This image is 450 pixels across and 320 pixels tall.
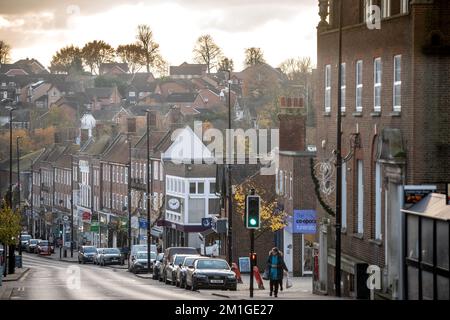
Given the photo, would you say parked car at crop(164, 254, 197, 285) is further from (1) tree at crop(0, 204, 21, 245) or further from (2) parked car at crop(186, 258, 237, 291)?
(1) tree at crop(0, 204, 21, 245)

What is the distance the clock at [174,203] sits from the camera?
89250 mm

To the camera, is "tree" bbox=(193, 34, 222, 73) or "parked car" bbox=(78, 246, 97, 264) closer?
"parked car" bbox=(78, 246, 97, 264)

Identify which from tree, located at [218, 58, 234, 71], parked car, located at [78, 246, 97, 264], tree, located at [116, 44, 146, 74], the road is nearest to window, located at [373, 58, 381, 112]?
the road

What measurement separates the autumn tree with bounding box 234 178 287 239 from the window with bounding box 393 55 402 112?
89.6 ft

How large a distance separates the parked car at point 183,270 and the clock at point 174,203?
42327 mm

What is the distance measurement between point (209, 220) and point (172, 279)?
2005 cm

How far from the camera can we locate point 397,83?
33750mm

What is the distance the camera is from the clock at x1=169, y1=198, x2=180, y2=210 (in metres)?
89.2

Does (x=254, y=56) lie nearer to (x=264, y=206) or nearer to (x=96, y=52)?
(x=96, y=52)

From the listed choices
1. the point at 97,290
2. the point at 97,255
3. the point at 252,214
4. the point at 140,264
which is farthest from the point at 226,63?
the point at 252,214

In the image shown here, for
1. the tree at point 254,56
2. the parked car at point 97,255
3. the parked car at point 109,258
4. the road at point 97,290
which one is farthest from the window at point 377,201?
the tree at point 254,56

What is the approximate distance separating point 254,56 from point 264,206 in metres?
99.1

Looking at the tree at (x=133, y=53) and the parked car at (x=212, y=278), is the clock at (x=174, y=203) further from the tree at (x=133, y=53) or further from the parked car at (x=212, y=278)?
the parked car at (x=212, y=278)
